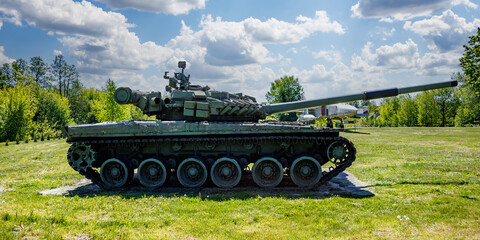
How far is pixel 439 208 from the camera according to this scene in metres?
7.56

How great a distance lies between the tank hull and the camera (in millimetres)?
9617

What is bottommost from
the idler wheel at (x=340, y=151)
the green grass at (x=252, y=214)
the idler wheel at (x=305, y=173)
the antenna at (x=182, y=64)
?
the green grass at (x=252, y=214)

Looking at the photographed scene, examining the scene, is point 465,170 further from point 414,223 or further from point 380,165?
point 414,223

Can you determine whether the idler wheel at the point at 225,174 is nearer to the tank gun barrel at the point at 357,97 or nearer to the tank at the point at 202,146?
the tank at the point at 202,146

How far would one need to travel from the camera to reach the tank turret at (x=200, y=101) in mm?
10242

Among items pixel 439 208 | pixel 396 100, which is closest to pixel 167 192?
pixel 439 208

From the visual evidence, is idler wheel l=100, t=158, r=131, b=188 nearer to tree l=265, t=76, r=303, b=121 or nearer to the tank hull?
the tank hull

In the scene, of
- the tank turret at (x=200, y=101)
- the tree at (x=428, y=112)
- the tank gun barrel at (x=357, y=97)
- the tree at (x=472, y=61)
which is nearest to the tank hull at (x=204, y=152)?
the tank turret at (x=200, y=101)

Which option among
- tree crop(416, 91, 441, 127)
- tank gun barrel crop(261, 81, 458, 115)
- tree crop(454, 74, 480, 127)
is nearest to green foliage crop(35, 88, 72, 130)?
tank gun barrel crop(261, 81, 458, 115)

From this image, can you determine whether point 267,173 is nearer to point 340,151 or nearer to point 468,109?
point 340,151

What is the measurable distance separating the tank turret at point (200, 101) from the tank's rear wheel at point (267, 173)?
1720mm

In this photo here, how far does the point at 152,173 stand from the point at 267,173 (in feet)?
11.5

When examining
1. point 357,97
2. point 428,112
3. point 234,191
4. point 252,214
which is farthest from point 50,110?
point 428,112

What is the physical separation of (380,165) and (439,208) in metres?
7.03
